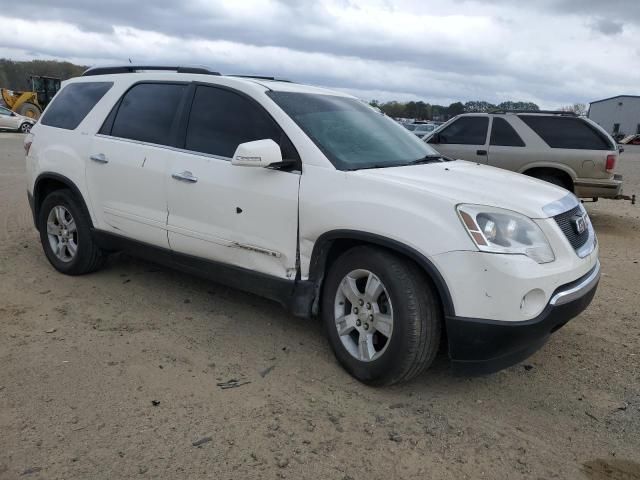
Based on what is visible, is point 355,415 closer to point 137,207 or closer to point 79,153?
point 137,207

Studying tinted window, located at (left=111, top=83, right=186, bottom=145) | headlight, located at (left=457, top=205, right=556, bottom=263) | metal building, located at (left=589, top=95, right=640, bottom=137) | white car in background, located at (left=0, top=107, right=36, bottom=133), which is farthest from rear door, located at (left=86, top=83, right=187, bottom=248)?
metal building, located at (left=589, top=95, right=640, bottom=137)

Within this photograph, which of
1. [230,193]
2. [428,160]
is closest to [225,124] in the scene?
[230,193]

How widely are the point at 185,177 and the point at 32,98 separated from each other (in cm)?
3379

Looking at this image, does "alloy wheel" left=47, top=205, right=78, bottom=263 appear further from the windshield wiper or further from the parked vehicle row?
the parked vehicle row

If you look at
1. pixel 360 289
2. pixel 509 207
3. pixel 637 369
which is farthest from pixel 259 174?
pixel 637 369

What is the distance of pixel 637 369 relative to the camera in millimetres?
3898

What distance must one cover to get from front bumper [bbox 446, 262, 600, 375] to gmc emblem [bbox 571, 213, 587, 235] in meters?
0.41

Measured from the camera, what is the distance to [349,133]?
4129mm

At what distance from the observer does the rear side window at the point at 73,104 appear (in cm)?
515

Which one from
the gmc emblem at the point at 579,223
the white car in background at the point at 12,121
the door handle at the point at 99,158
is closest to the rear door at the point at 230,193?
the door handle at the point at 99,158

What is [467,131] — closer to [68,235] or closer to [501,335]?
[68,235]

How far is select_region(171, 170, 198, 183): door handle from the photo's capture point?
163 inches

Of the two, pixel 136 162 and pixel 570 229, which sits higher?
pixel 136 162

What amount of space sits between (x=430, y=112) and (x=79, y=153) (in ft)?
182
